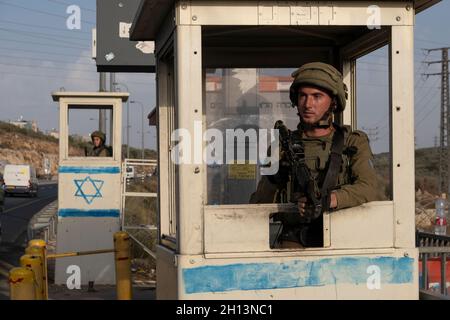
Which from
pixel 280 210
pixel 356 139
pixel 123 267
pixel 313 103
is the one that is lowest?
pixel 123 267

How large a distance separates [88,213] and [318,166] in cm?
760

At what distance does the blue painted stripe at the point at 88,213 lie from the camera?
38.9 ft

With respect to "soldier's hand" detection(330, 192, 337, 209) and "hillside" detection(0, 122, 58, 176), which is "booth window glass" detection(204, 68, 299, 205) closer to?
"soldier's hand" detection(330, 192, 337, 209)

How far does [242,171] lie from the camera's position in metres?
6.77

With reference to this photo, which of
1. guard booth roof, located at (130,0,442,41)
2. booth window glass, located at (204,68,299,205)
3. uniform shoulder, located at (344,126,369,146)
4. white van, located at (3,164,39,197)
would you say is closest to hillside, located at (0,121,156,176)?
white van, located at (3,164,39,197)

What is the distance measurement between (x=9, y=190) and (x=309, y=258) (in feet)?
180

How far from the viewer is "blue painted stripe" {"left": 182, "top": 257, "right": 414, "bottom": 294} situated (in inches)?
171

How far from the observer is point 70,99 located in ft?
39.4

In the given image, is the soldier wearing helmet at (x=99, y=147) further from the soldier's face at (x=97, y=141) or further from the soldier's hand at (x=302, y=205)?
the soldier's hand at (x=302, y=205)

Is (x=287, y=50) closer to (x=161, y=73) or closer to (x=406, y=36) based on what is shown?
(x=161, y=73)

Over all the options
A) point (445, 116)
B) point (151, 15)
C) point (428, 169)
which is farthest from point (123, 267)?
point (428, 169)

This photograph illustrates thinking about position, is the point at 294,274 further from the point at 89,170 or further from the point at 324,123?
the point at 89,170

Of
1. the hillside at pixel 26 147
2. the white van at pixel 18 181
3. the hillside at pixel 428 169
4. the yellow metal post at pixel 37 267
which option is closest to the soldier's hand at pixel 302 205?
the yellow metal post at pixel 37 267
